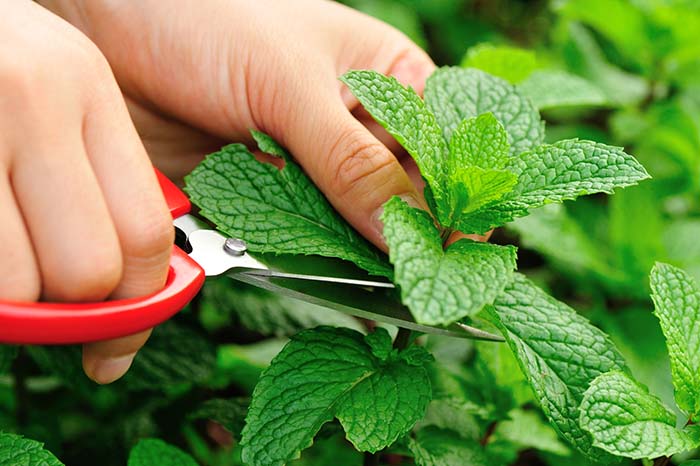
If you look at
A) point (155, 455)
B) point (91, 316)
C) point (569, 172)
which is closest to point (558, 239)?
point (569, 172)

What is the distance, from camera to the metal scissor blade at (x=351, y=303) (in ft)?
3.14

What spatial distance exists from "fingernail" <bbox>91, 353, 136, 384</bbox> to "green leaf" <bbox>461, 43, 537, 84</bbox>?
75cm

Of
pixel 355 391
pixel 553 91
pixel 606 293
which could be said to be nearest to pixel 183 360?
pixel 355 391

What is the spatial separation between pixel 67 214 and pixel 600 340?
2.00 feet

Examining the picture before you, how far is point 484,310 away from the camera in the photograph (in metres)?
0.96

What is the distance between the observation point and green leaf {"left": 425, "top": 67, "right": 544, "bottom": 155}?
103cm

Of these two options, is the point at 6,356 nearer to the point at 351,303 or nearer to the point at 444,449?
the point at 351,303

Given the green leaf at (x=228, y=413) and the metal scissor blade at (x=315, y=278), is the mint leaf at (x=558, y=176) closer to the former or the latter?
the metal scissor blade at (x=315, y=278)

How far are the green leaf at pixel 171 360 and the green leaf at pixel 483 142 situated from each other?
1.91 feet

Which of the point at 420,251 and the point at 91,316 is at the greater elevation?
the point at 420,251

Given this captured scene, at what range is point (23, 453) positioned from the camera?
850 millimetres

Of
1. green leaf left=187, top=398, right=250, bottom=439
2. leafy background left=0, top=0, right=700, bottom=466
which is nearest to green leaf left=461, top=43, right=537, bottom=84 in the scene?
leafy background left=0, top=0, right=700, bottom=466

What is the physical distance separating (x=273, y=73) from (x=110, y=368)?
0.46 meters

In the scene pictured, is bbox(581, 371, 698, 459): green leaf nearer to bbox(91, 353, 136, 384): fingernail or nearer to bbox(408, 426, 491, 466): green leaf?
bbox(408, 426, 491, 466): green leaf
